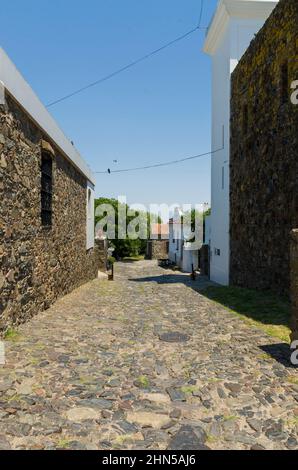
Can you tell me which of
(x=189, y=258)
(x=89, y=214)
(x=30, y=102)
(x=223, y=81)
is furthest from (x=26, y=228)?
(x=189, y=258)

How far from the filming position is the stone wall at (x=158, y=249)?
58469mm

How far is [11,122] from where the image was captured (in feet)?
22.1

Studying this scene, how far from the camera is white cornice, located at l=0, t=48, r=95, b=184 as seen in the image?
6.37m

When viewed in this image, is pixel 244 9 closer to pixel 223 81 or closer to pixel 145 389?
pixel 223 81

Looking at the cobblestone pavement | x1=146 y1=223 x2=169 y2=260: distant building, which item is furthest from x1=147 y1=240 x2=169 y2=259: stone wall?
the cobblestone pavement

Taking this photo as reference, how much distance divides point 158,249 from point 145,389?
54.1 m

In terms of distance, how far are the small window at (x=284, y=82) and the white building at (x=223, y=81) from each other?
6.24 metres

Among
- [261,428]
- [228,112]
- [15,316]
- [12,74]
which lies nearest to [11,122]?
[12,74]

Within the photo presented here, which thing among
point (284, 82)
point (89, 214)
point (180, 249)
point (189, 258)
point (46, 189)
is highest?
point (284, 82)

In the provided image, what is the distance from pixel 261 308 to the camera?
380 inches

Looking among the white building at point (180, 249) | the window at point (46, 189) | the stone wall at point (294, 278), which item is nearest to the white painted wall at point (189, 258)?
the white building at point (180, 249)

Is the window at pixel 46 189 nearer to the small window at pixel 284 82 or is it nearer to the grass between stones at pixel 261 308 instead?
the grass between stones at pixel 261 308

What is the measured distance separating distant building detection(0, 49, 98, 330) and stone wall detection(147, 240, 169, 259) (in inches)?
1790

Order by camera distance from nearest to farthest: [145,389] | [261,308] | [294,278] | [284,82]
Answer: [145,389] < [294,278] < [261,308] < [284,82]
